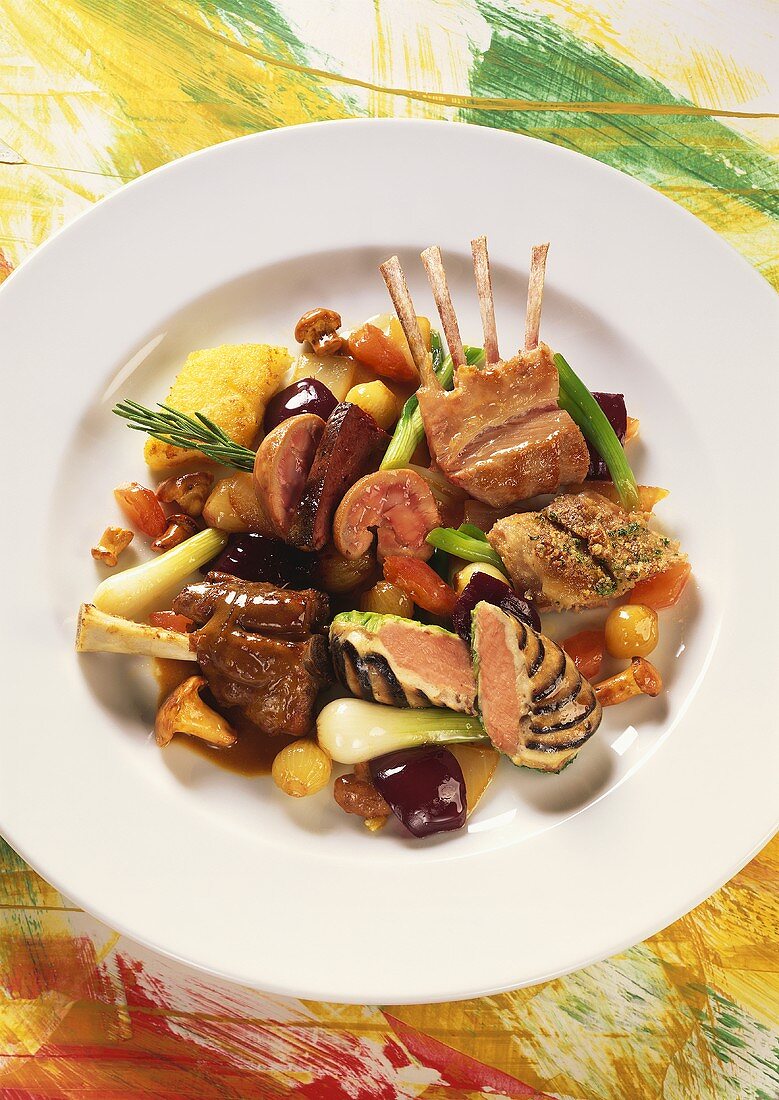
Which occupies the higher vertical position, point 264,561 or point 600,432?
point 600,432

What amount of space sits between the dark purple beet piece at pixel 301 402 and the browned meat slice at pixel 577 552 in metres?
0.82

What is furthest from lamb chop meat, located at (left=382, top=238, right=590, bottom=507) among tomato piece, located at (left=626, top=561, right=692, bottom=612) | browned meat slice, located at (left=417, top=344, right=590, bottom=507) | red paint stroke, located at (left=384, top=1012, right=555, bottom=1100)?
red paint stroke, located at (left=384, top=1012, right=555, bottom=1100)

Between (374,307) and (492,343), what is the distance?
0.63 m

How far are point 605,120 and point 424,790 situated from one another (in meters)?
3.00

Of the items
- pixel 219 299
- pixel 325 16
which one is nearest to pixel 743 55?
pixel 325 16

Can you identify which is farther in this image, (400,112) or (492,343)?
(400,112)

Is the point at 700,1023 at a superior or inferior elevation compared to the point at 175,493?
inferior

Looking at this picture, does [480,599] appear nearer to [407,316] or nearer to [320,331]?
[407,316]

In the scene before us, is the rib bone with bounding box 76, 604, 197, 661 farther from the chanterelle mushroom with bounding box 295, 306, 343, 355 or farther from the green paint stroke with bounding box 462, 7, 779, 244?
the green paint stroke with bounding box 462, 7, 779, 244

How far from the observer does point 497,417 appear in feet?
10.6

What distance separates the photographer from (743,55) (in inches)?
153

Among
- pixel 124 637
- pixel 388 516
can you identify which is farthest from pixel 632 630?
pixel 124 637

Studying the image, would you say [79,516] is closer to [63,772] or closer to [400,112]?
[63,772]

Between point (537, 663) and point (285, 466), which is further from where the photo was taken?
point (285, 466)
